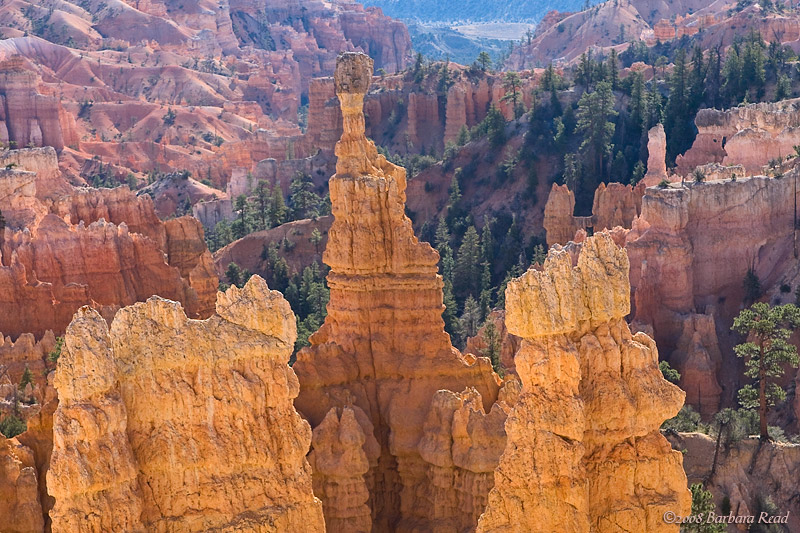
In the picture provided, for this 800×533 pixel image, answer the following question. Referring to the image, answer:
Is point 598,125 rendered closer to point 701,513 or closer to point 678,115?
point 678,115

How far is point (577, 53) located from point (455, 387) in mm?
139357

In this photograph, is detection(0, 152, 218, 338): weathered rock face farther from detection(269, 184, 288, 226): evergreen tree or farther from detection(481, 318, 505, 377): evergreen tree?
detection(269, 184, 288, 226): evergreen tree

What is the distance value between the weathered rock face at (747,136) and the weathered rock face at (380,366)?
30.4 metres

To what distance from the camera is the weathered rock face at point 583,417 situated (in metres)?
18.0

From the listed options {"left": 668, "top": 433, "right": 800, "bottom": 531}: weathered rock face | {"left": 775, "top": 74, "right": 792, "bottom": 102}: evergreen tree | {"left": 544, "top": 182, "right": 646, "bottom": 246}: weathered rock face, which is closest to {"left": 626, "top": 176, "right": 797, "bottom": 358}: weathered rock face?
{"left": 544, "top": 182, "right": 646, "bottom": 246}: weathered rock face

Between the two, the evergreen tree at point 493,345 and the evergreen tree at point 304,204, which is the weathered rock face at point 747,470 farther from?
the evergreen tree at point 304,204

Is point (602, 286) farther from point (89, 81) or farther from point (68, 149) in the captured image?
point (89, 81)

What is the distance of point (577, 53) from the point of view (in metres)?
163

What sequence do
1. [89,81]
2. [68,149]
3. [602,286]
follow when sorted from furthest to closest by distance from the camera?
[89,81]
[68,149]
[602,286]

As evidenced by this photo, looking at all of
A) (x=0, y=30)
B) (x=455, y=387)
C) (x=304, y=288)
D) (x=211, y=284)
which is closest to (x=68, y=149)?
(x=0, y=30)

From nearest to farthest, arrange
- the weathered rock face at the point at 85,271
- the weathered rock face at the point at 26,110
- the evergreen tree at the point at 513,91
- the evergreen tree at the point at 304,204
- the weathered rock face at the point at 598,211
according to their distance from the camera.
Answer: the weathered rock face at the point at 85,271, the weathered rock face at the point at 598,211, the evergreen tree at the point at 304,204, the evergreen tree at the point at 513,91, the weathered rock face at the point at 26,110

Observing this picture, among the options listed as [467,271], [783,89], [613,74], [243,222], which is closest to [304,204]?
[243,222]

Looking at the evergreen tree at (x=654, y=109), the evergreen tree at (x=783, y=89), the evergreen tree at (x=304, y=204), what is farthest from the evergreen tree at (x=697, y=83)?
the evergreen tree at (x=304, y=204)

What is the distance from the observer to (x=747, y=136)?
194 feet
